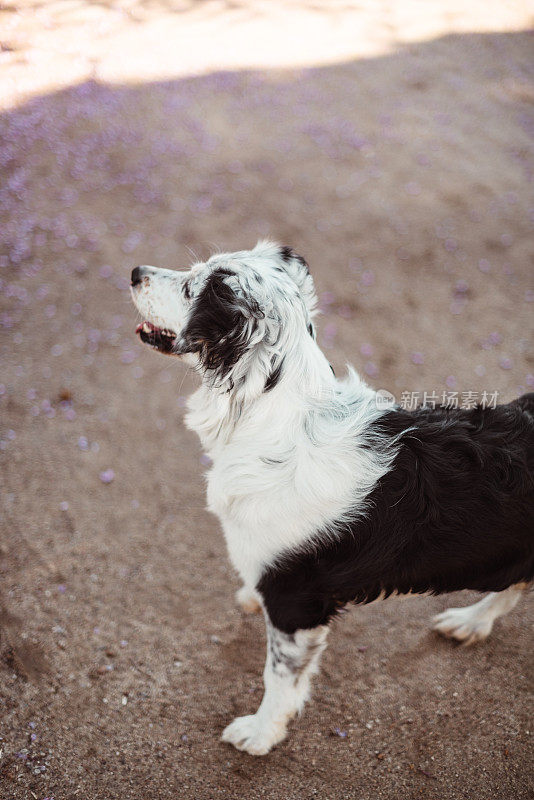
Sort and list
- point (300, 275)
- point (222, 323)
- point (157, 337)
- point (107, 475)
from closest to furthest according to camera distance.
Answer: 1. point (222, 323)
2. point (300, 275)
3. point (157, 337)
4. point (107, 475)

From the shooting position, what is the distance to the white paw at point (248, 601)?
315 cm

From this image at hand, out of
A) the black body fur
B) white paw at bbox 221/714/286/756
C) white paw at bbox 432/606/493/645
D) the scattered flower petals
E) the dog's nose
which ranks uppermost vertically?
the dog's nose

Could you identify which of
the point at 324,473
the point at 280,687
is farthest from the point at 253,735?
Answer: the point at 324,473

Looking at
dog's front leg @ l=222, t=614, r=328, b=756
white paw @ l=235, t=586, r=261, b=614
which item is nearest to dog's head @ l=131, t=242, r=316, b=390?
dog's front leg @ l=222, t=614, r=328, b=756

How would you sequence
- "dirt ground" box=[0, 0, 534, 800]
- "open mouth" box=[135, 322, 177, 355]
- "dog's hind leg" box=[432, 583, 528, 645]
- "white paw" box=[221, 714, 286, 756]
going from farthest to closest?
1. "dog's hind leg" box=[432, 583, 528, 645]
2. "dirt ground" box=[0, 0, 534, 800]
3. "white paw" box=[221, 714, 286, 756]
4. "open mouth" box=[135, 322, 177, 355]

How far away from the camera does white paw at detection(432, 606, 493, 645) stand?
3172mm

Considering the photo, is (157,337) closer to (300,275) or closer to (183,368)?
(300,275)

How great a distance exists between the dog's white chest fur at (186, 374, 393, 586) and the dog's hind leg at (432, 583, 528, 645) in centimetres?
148

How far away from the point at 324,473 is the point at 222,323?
74cm

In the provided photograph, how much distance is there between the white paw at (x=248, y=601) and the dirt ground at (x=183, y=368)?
0.08 meters

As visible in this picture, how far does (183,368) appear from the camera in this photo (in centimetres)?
461

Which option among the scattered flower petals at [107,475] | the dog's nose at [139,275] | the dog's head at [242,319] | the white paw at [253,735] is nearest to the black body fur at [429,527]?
the dog's head at [242,319]

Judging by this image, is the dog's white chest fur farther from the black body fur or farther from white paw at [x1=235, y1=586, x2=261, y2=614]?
white paw at [x1=235, y1=586, x2=261, y2=614]

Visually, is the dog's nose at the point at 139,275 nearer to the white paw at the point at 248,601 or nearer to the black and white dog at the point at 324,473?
the black and white dog at the point at 324,473
